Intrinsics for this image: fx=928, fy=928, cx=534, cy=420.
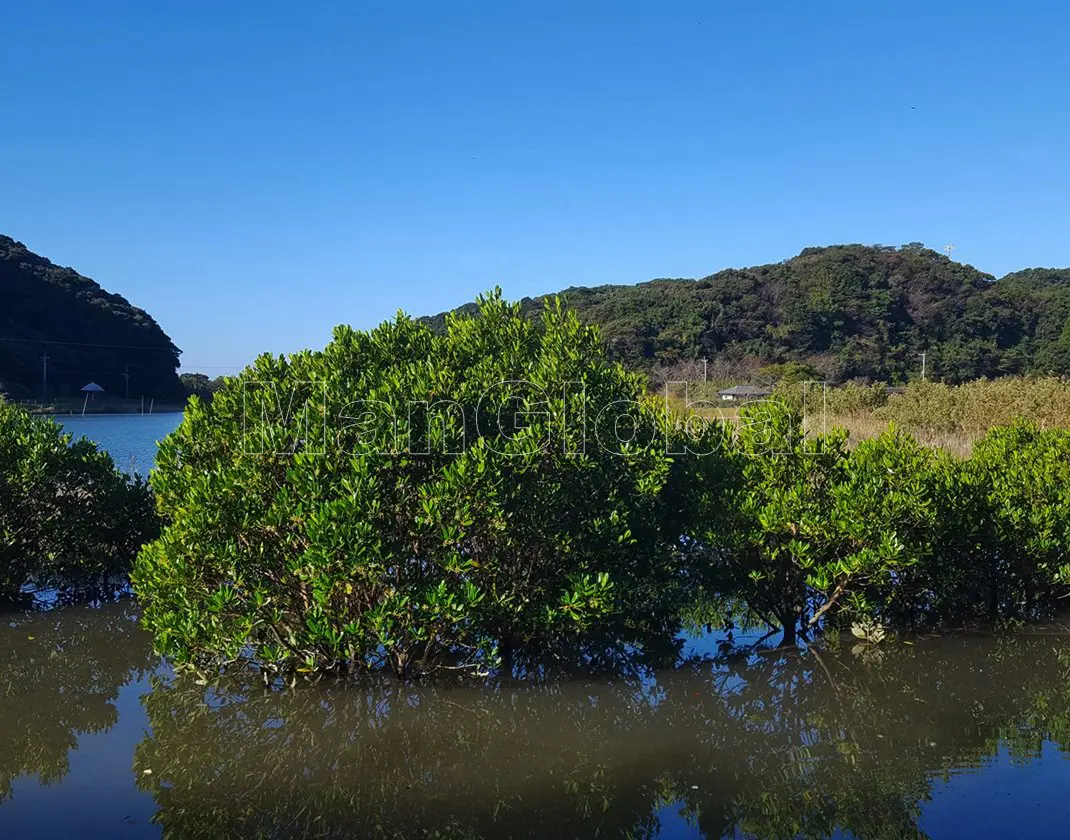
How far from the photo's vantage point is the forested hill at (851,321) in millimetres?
62750

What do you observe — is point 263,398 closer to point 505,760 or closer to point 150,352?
point 505,760

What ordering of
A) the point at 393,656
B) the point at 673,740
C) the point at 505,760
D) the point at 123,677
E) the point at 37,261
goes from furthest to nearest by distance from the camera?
1. the point at 37,261
2. the point at 123,677
3. the point at 393,656
4. the point at 673,740
5. the point at 505,760

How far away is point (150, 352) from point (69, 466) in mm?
70985

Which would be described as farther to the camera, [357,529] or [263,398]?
[263,398]

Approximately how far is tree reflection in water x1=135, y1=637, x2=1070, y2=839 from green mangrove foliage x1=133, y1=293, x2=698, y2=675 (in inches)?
13.7

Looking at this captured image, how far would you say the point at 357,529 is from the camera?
5.12 m

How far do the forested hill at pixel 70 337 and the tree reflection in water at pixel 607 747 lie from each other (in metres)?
59.2

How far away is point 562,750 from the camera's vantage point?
4973mm

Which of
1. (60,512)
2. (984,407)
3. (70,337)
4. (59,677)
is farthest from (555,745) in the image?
(70,337)

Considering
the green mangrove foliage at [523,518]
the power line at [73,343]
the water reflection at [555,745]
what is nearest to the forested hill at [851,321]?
the power line at [73,343]

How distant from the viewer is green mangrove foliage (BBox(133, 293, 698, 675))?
534cm

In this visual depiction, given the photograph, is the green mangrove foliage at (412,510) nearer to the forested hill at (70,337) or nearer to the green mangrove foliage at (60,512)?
the green mangrove foliage at (60,512)

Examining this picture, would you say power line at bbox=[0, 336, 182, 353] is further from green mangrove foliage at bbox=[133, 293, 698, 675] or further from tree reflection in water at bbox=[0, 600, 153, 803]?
green mangrove foliage at bbox=[133, 293, 698, 675]

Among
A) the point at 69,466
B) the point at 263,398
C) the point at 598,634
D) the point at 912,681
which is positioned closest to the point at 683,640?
the point at 598,634
